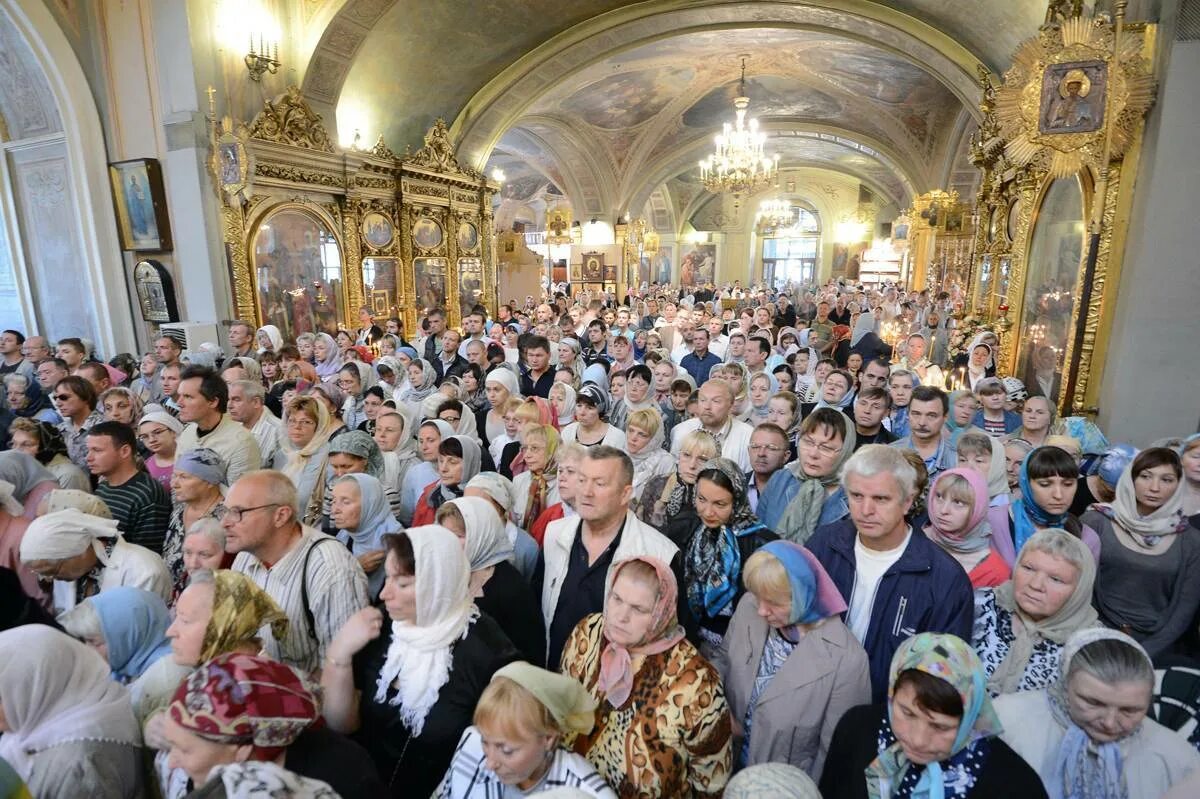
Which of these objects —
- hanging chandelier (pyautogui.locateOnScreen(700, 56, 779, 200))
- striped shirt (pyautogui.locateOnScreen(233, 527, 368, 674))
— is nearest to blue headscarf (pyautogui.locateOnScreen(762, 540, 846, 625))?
striped shirt (pyautogui.locateOnScreen(233, 527, 368, 674))

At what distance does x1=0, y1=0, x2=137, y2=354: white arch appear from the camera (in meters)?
8.21

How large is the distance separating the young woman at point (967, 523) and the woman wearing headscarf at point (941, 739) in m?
1.06

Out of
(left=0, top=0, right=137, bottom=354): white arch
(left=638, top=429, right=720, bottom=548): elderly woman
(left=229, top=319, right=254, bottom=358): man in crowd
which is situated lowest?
(left=638, top=429, right=720, bottom=548): elderly woman

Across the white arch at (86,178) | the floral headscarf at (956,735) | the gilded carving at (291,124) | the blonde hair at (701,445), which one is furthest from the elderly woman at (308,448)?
the white arch at (86,178)

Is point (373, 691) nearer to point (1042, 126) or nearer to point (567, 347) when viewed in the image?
point (567, 347)

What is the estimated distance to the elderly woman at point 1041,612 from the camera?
2.10 m

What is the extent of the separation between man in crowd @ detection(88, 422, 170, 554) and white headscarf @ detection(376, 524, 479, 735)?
2138mm

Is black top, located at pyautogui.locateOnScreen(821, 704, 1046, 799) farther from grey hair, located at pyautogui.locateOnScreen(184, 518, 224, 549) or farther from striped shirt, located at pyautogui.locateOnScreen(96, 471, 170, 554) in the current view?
striped shirt, located at pyautogui.locateOnScreen(96, 471, 170, 554)

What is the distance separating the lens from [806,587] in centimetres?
203

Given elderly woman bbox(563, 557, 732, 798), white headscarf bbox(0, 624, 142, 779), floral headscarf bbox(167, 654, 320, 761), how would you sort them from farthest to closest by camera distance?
elderly woman bbox(563, 557, 732, 798)
white headscarf bbox(0, 624, 142, 779)
floral headscarf bbox(167, 654, 320, 761)

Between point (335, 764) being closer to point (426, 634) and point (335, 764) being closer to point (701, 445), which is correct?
point (426, 634)

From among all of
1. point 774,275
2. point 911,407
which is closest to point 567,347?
point 911,407

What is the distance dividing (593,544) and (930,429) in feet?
8.66

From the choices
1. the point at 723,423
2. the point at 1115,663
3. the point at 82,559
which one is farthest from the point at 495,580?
the point at 723,423
